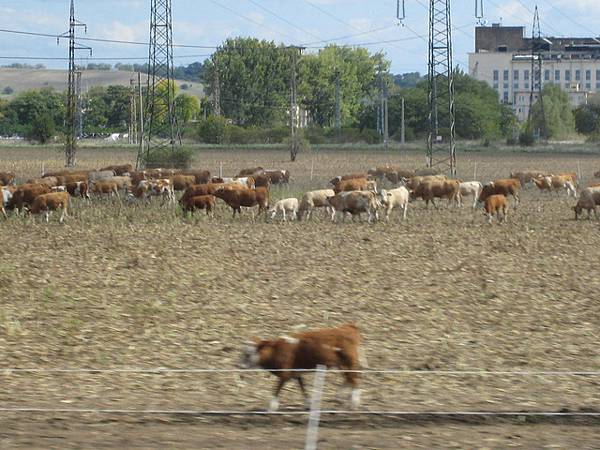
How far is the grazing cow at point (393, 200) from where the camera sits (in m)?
31.4

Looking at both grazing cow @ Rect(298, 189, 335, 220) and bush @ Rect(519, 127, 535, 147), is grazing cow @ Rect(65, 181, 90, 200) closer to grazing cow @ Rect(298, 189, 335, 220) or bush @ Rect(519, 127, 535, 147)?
grazing cow @ Rect(298, 189, 335, 220)

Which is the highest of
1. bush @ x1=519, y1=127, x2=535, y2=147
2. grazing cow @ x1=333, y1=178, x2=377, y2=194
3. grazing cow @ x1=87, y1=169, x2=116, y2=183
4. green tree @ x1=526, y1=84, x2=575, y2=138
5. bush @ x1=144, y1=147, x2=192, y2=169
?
green tree @ x1=526, y1=84, x2=575, y2=138

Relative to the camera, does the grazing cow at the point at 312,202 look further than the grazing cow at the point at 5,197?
No

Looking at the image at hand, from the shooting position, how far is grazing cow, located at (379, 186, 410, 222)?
3138 cm

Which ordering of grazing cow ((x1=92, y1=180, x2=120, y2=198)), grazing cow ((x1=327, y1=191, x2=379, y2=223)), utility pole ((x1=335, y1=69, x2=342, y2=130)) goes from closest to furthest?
grazing cow ((x1=327, y1=191, x2=379, y2=223))
grazing cow ((x1=92, y1=180, x2=120, y2=198))
utility pole ((x1=335, y1=69, x2=342, y2=130))

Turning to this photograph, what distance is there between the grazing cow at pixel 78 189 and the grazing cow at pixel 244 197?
619 centimetres

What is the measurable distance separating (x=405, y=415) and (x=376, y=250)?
1377 centimetres

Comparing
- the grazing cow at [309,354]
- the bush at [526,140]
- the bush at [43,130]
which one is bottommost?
the grazing cow at [309,354]

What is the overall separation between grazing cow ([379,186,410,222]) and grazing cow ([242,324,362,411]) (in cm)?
2062

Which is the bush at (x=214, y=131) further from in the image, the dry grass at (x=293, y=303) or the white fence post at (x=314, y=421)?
the white fence post at (x=314, y=421)

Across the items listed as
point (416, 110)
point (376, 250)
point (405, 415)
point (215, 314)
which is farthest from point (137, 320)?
point (416, 110)

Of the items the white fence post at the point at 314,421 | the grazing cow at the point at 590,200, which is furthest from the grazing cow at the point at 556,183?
the white fence post at the point at 314,421

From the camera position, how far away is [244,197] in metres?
32.5

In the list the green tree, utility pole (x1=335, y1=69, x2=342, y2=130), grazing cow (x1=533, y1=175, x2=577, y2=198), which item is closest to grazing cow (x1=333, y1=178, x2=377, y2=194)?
grazing cow (x1=533, y1=175, x2=577, y2=198)
